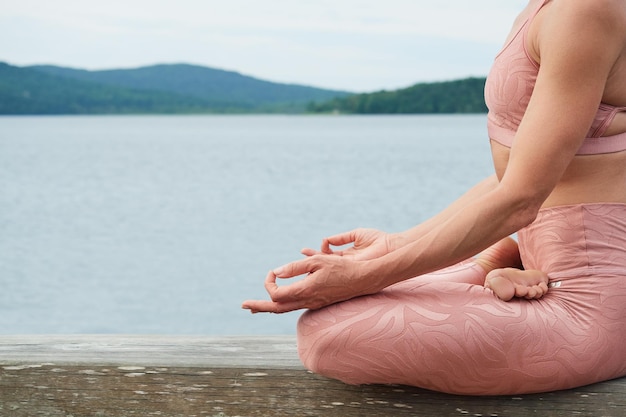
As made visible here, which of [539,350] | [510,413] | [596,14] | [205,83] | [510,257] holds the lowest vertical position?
[510,413]

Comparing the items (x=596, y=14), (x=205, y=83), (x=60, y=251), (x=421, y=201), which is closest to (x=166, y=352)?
(x=596, y=14)

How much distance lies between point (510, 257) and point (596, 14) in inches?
32.4

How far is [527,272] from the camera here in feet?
6.89

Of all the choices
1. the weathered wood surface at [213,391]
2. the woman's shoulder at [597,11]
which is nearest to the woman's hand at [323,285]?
the weathered wood surface at [213,391]

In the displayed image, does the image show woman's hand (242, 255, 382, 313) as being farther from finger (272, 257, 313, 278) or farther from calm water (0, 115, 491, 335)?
calm water (0, 115, 491, 335)

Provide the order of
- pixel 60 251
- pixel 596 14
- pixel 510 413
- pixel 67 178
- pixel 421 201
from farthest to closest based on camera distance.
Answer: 1. pixel 67 178
2. pixel 421 201
3. pixel 60 251
4. pixel 510 413
5. pixel 596 14

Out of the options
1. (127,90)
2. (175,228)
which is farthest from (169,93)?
(175,228)

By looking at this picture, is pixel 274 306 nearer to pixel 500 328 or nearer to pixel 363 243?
pixel 500 328

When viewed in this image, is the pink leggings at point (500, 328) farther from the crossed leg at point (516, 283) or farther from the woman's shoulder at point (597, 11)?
the woman's shoulder at point (597, 11)

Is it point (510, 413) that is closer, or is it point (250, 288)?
point (510, 413)

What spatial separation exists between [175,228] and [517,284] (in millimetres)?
20176

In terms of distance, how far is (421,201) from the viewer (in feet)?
88.5

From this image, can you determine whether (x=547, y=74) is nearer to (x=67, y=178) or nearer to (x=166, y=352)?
(x=166, y=352)

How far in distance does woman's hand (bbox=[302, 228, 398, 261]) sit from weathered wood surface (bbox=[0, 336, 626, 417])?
366 millimetres
